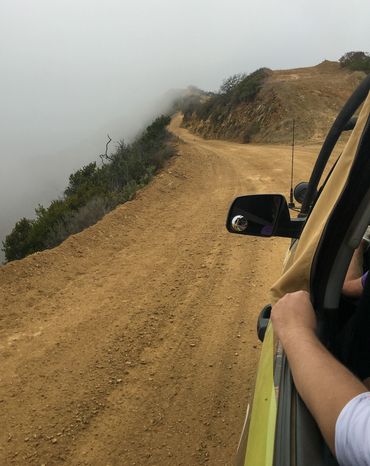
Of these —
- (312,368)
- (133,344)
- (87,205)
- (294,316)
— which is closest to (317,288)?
(294,316)

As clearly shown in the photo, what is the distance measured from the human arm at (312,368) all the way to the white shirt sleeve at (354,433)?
23 mm

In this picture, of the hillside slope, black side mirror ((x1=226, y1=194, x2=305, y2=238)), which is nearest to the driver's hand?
black side mirror ((x1=226, y1=194, x2=305, y2=238))

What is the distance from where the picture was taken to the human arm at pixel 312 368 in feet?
3.17

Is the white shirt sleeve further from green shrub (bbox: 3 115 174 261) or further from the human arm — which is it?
green shrub (bbox: 3 115 174 261)

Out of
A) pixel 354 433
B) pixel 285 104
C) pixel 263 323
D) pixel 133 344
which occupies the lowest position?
pixel 133 344

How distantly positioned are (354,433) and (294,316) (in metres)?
0.43

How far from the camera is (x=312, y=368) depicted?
1.08 metres

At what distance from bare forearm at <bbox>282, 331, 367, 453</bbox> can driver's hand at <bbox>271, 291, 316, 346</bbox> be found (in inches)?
1.0

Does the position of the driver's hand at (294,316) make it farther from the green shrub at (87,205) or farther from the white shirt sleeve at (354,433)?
the green shrub at (87,205)

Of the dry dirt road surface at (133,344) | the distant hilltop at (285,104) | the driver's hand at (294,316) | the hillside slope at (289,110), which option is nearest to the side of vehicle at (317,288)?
the driver's hand at (294,316)

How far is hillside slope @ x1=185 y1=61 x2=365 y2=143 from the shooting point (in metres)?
22.9

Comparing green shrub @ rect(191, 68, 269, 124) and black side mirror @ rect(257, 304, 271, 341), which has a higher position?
green shrub @ rect(191, 68, 269, 124)

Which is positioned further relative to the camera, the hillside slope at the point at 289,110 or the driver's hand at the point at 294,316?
the hillside slope at the point at 289,110

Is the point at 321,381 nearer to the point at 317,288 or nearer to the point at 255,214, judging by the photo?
the point at 317,288
